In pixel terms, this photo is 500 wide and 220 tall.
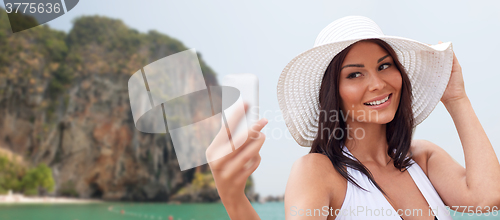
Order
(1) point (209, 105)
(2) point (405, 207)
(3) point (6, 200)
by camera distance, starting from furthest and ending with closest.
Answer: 1. (3) point (6, 200)
2. (2) point (405, 207)
3. (1) point (209, 105)

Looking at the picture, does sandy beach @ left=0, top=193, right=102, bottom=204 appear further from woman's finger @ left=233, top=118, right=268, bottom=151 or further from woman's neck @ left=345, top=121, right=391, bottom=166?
woman's finger @ left=233, top=118, right=268, bottom=151

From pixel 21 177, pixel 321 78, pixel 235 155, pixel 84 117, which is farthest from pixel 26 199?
pixel 235 155

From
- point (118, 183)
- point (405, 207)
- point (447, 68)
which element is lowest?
point (118, 183)

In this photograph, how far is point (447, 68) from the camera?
1.04 m

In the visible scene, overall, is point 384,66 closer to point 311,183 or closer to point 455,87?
point 455,87

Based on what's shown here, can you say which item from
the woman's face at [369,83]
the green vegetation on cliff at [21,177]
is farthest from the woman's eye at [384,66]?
the green vegetation on cliff at [21,177]

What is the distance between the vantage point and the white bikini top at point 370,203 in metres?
0.90

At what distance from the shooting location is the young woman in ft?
2.99

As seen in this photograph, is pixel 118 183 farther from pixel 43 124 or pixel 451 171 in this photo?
pixel 451 171

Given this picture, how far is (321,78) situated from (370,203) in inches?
15.7

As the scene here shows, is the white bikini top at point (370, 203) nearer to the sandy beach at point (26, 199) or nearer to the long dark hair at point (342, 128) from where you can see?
the long dark hair at point (342, 128)

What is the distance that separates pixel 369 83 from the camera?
0.94 meters

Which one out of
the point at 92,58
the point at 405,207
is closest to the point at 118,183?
the point at 92,58

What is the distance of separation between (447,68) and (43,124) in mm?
19053
